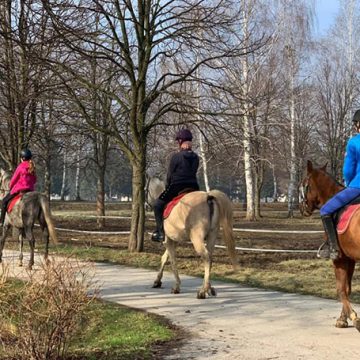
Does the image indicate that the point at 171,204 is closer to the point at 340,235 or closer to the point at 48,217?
the point at 340,235

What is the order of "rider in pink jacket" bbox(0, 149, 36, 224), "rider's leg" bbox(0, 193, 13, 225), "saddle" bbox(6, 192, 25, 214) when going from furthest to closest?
"rider's leg" bbox(0, 193, 13, 225) → "saddle" bbox(6, 192, 25, 214) → "rider in pink jacket" bbox(0, 149, 36, 224)

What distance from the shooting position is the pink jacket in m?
12.5

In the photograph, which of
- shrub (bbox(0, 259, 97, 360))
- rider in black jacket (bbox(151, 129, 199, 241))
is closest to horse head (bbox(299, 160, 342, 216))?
rider in black jacket (bbox(151, 129, 199, 241))

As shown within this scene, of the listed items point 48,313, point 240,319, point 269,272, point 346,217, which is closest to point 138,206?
point 269,272

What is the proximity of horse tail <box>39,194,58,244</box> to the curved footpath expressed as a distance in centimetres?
182

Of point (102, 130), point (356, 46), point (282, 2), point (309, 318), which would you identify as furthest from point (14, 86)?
point (356, 46)

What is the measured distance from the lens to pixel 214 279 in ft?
37.2

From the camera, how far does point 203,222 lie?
9.12 metres

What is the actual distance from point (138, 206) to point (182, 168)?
6707mm

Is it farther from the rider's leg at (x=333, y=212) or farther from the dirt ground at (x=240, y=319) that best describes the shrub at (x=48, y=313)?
the rider's leg at (x=333, y=212)

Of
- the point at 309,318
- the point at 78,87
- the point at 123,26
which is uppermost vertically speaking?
the point at 123,26

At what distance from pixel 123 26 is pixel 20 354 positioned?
39.3 feet

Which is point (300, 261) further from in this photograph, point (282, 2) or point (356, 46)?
point (356, 46)

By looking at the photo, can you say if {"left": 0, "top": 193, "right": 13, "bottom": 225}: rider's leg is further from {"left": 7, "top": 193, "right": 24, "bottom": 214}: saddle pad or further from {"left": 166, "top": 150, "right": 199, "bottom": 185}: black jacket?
{"left": 166, "top": 150, "right": 199, "bottom": 185}: black jacket
